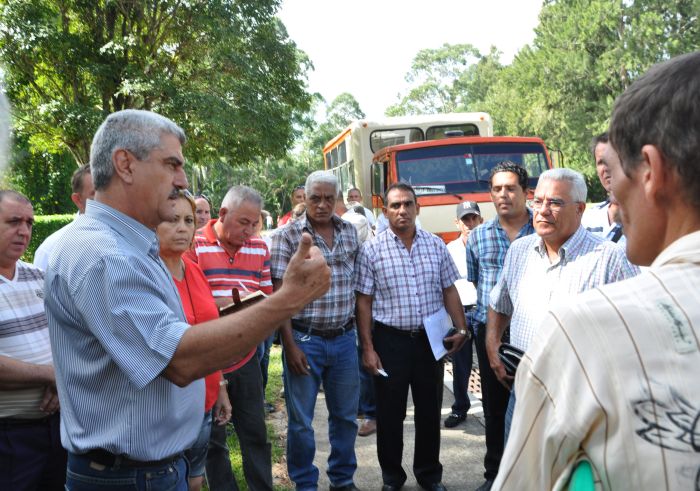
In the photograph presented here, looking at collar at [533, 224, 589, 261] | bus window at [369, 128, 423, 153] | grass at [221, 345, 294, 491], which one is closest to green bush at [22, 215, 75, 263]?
bus window at [369, 128, 423, 153]

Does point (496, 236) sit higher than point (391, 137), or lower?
lower

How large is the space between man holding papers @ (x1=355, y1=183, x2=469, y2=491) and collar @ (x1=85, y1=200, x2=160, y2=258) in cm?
263

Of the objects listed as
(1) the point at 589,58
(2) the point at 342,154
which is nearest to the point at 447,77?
(1) the point at 589,58

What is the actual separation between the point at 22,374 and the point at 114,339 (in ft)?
4.28

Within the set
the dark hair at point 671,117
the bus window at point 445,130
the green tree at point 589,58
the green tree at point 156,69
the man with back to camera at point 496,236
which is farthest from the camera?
the green tree at point 589,58

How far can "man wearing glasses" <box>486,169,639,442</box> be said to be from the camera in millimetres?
3352

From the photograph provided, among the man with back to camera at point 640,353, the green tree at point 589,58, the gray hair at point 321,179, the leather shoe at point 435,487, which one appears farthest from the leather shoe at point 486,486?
the green tree at point 589,58

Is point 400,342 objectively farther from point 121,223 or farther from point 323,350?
point 121,223

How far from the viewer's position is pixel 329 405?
462 centimetres

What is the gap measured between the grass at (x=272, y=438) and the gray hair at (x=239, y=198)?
6.62 ft

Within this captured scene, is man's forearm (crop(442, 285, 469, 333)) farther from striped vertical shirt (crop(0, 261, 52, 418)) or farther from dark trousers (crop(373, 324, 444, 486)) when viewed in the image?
striped vertical shirt (crop(0, 261, 52, 418))

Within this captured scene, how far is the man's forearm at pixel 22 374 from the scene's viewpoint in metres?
2.77

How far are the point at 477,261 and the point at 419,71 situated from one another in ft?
215

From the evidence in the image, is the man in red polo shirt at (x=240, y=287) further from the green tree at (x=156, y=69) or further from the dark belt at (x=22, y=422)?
the green tree at (x=156, y=69)
